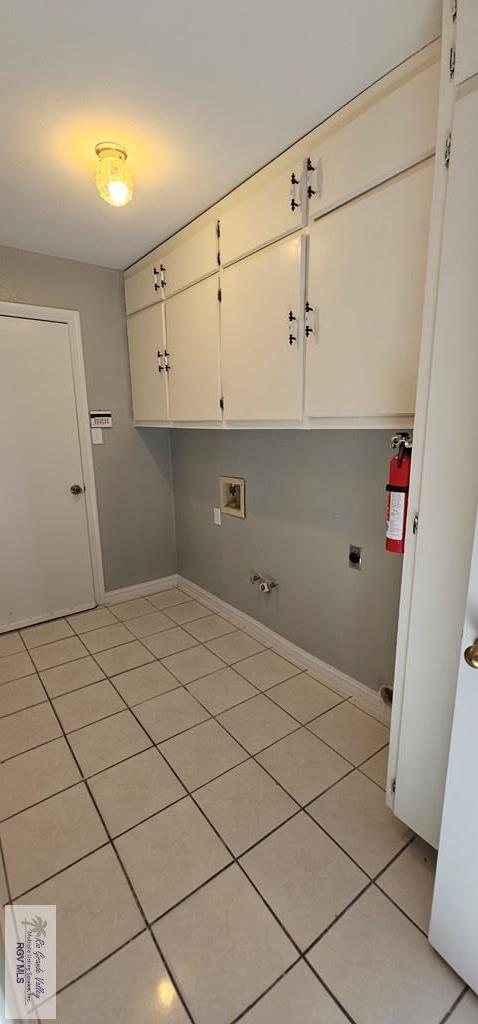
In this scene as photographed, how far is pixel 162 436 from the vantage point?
129 inches

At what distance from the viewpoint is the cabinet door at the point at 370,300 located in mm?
1243

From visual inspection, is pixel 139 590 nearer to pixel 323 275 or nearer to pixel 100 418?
pixel 100 418

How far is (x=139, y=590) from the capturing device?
11.1ft

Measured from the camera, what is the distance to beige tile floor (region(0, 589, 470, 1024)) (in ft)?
3.36

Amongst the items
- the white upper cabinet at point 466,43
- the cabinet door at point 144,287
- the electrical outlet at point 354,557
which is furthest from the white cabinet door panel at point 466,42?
the cabinet door at point 144,287

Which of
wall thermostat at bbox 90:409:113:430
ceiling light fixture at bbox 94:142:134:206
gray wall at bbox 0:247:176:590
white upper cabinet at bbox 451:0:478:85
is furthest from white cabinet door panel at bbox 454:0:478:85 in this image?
wall thermostat at bbox 90:409:113:430

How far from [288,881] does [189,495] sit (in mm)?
2385

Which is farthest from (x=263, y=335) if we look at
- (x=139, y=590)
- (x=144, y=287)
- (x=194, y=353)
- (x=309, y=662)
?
(x=139, y=590)

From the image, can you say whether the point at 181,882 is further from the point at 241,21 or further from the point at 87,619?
the point at 241,21

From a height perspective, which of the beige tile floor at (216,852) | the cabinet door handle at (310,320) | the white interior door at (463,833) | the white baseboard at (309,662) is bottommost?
the beige tile floor at (216,852)

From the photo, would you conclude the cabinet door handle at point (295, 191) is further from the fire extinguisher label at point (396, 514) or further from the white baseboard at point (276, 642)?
the white baseboard at point (276, 642)

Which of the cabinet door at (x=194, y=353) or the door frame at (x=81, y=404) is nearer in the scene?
the cabinet door at (x=194, y=353)

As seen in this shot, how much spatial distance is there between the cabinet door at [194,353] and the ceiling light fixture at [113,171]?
1.84ft

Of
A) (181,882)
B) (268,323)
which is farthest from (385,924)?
(268,323)
